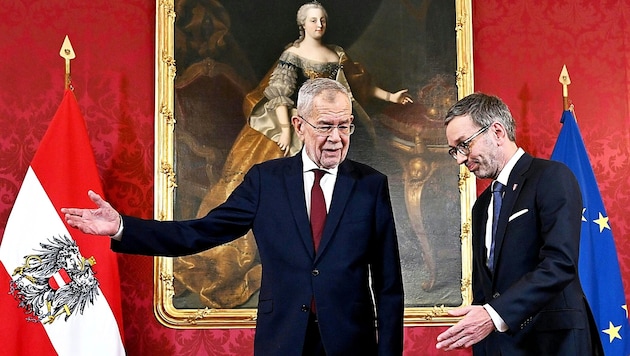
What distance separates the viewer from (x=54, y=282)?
4008mm

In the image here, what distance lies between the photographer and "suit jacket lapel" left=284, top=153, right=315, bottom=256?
287cm

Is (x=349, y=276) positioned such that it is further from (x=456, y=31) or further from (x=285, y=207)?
(x=456, y=31)

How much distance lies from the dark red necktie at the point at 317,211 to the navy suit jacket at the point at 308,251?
0.13ft

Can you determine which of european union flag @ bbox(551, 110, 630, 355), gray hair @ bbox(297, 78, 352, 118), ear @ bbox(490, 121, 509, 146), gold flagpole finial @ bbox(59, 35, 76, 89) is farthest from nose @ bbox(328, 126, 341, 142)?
european union flag @ bbox(551, 110, 630, 355)

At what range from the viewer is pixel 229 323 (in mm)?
4484

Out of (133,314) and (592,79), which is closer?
(133,314)

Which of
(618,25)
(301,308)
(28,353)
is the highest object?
(618,25)

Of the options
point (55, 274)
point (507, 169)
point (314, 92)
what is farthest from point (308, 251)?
point (55, 274)

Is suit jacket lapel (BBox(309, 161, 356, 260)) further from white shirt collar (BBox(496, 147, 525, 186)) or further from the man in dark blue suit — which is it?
white shirt collar (BBox(496, 147, 525, 186))

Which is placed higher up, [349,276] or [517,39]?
[517,39]

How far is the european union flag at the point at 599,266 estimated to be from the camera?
14.3 ft

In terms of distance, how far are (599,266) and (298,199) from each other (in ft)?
7.45

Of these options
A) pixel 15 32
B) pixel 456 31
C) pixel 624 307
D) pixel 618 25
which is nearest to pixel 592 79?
pixel 618 25

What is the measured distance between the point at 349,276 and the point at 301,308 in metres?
0.21
